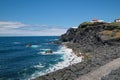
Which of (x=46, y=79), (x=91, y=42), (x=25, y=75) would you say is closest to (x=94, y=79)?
(x=46, y=79)

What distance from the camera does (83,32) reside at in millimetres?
114000

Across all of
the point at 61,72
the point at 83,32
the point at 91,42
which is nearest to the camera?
the point at 61,72

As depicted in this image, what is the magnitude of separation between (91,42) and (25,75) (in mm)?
60846

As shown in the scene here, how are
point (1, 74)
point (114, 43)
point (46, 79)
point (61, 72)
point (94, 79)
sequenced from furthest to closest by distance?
point (114, 43), point (1, 74), point (61, 72), point (46, 79), point (94, 79)

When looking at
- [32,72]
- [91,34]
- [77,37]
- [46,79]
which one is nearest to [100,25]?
[91,34]

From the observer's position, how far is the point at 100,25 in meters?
105

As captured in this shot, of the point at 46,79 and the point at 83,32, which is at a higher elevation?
the point at 83,32

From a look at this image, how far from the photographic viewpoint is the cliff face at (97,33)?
291 ft

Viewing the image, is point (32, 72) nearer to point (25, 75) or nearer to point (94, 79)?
point (25, 75)

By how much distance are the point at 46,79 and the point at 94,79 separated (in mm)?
9572

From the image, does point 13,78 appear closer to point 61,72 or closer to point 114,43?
point 61,72

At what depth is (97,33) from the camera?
96.6 metres

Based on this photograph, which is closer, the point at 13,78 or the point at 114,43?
the point at 13,78

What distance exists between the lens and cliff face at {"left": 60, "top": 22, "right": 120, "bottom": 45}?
88.6 meters
